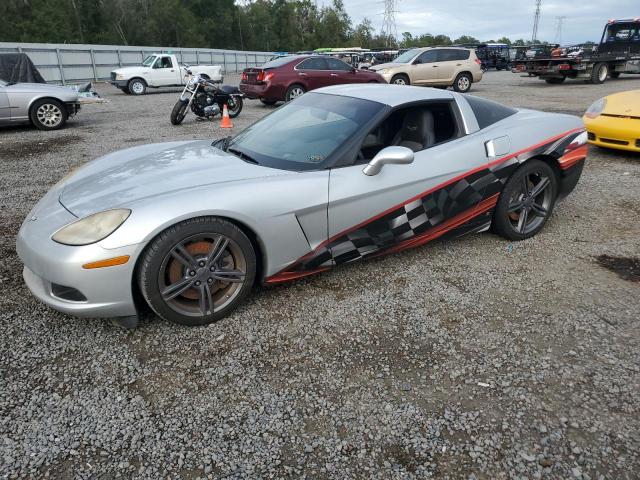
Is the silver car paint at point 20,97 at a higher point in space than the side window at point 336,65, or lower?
lower

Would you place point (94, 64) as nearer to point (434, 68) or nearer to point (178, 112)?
point (178, 112)

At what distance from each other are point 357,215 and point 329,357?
0.93 metres

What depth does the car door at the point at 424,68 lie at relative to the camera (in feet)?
49.1

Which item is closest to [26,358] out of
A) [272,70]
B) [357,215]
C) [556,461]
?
[357,215]

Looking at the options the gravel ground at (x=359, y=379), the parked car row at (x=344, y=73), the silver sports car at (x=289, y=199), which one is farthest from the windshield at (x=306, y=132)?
the parked car row at (x=344, y=73)

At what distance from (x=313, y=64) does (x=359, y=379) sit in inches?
465

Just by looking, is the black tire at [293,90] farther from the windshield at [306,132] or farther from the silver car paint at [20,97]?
the windshield at [306,132]

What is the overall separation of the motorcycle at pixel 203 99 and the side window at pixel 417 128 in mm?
7684

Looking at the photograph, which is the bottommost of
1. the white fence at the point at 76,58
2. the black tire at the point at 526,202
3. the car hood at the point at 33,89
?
the black tire at the point at 526,202

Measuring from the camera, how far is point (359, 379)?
2311 millimetres

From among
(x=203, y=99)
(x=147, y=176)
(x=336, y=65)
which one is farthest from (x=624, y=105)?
(x=336, y=65)

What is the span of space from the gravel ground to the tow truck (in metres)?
16.4

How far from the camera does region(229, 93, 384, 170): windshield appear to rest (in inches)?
118

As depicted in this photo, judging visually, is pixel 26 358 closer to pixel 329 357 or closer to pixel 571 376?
pixel 329 357
